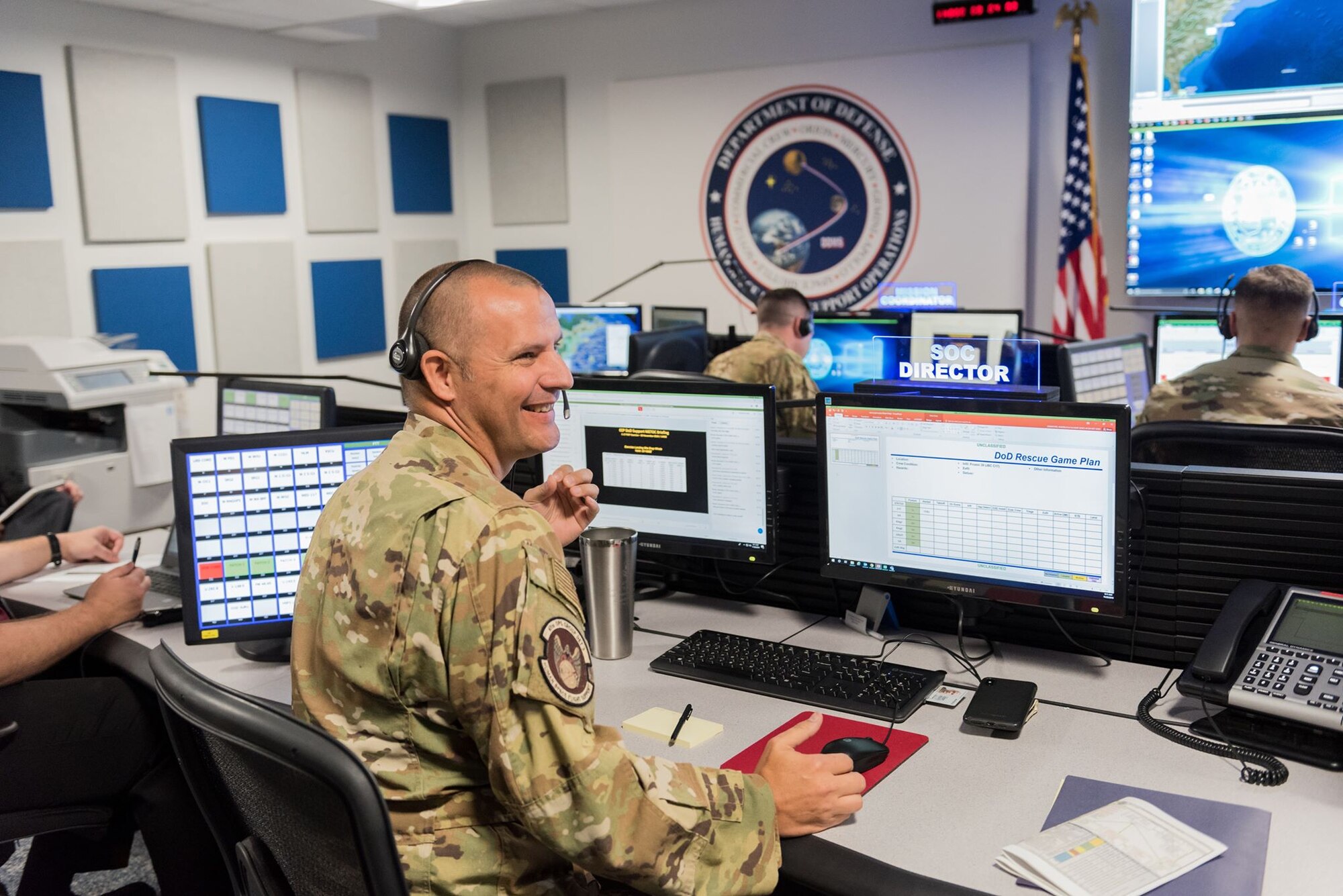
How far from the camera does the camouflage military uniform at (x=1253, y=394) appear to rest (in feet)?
9.10

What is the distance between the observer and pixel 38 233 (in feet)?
15.6

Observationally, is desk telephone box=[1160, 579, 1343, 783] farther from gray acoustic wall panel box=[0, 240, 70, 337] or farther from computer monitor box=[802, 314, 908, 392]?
gray acoustic wall panel box=[0, 240, 70, 337]

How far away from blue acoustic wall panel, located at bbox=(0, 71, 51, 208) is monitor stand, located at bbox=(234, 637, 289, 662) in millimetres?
3588

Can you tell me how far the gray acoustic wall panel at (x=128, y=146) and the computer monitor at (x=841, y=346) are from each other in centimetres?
320

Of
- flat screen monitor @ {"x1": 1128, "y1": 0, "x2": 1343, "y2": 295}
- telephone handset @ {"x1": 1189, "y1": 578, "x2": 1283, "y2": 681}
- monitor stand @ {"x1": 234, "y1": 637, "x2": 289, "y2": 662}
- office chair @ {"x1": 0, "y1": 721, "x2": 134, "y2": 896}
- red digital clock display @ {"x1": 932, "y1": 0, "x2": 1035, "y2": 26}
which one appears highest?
red digital clock display @ {"x1": 932, "y1": 0, "x2": 1035, "y2": 26}

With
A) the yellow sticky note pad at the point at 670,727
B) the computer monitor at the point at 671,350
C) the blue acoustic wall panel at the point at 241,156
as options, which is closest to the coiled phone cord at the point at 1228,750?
the yellow sticky note pad at the point at 670,727

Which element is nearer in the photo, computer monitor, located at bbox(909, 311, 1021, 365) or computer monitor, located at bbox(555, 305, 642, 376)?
computer monitor, located at bbox(909, 311, 1021, 365)

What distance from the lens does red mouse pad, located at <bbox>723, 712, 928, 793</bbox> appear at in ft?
4.61

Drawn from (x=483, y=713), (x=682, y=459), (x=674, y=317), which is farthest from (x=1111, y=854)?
(x=674, y=317)

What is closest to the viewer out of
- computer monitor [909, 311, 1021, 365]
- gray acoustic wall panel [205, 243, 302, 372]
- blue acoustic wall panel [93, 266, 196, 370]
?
computer monitor [909, 311, 1021, 365]

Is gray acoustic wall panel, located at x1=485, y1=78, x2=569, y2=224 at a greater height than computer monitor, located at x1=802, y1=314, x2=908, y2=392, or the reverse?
gray acoustic wall panel, located at x1=485, y1=78, x2=569, y2=224

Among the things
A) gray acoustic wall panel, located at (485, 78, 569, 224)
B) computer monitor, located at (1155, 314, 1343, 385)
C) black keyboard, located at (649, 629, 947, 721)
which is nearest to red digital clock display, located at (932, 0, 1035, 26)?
computer monitor, located at (1155, 314, 1343, 385)

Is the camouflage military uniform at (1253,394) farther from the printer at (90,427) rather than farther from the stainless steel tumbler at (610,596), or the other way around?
the printer at (90,427)

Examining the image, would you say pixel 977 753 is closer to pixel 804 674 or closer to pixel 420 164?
pixel 804 674
